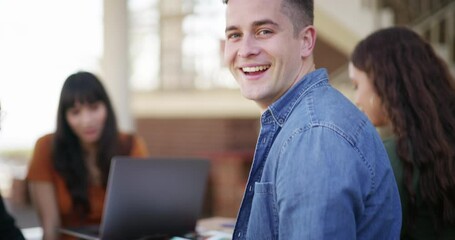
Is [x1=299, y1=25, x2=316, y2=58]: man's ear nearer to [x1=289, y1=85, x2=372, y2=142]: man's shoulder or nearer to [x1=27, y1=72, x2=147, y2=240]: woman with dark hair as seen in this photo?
[x1=289, y1=85, x2=372, y2=142]: man's shoulder

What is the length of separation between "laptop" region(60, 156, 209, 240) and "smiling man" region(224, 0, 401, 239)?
2.21ft

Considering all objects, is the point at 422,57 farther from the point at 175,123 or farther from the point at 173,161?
the point at 175,123

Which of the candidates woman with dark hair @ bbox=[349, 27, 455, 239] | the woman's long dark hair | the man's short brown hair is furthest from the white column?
the man's short brown hair

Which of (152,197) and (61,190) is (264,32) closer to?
(152,197)

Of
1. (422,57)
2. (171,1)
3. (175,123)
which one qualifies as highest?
(171,1)

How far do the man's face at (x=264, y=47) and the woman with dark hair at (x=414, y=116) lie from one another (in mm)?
640

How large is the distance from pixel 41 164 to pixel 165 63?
4938 mm

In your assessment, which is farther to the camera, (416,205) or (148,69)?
(148,69)

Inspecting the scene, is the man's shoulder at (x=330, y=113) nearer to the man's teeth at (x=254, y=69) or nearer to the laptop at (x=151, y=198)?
the man's teeth at (x=254, y=69)

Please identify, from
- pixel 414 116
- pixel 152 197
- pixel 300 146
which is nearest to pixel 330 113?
pixel 300 146

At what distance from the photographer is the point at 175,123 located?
7.37 meters

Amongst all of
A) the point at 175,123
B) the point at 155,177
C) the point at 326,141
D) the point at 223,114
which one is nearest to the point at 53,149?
the point at 155,177

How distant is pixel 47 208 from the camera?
8.56 ft

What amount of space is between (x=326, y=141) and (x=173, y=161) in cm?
103
